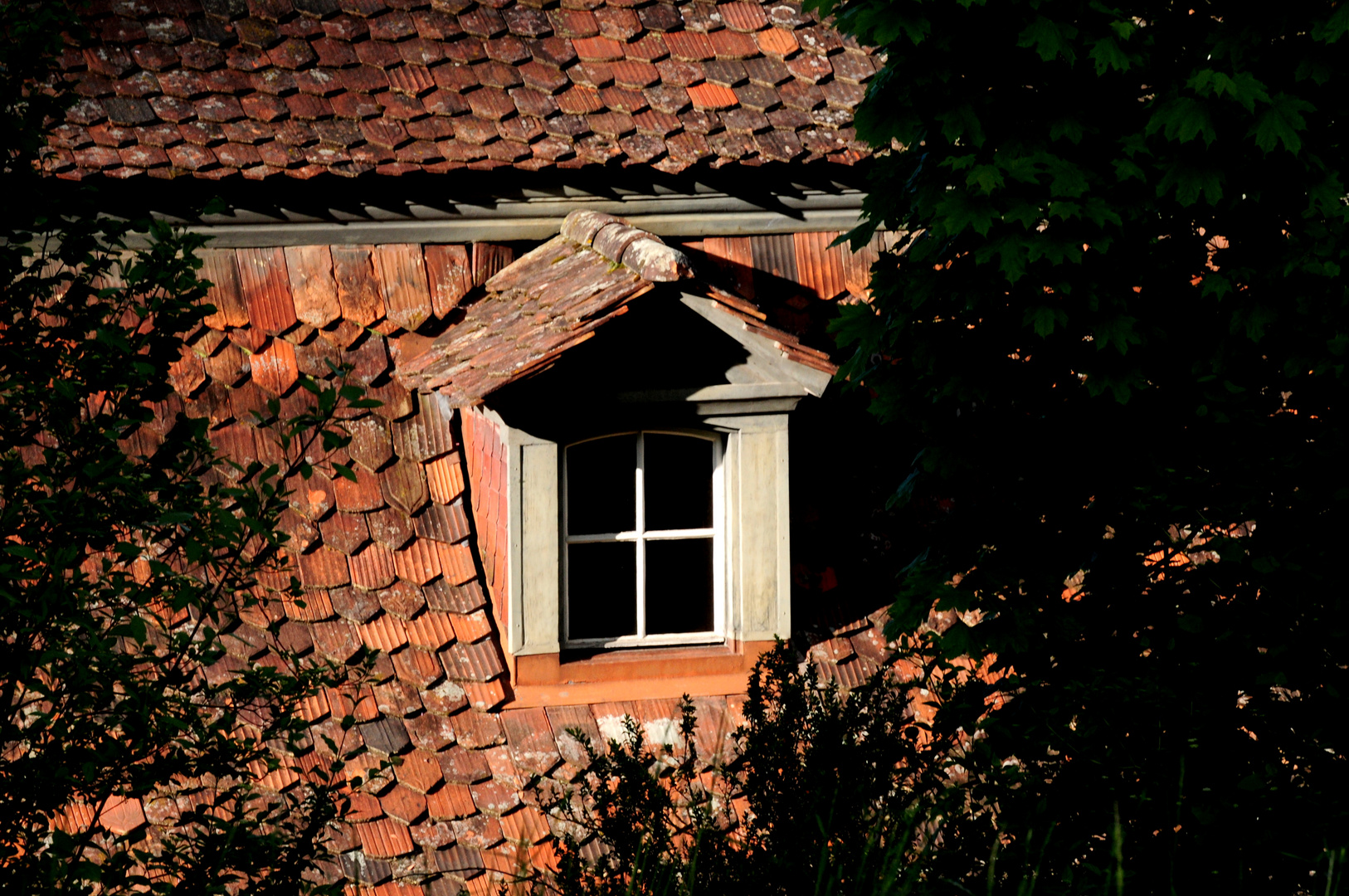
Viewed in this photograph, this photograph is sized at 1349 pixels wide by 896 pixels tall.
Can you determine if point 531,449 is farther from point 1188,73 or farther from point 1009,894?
point 1188,73

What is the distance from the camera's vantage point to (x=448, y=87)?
14.2 feet

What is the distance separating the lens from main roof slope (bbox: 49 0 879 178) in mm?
4078

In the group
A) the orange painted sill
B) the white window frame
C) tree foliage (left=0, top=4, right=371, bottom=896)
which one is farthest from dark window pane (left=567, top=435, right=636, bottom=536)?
tree foliage (left=0, top=4, right=371, bottom=896)

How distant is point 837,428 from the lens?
4.40 metres

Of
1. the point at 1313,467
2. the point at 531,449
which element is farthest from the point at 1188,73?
the point at 531,449

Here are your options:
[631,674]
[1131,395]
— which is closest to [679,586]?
[631,674]

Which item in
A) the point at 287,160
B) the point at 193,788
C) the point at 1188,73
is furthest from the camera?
the point at 287,160

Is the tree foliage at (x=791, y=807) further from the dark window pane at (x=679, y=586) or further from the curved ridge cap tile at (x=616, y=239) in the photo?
the curved ridge cap tile at (x=616, y=239)

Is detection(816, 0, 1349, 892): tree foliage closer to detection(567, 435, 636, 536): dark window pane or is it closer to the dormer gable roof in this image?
the dormer gable roof

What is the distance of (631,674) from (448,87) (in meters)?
2.23

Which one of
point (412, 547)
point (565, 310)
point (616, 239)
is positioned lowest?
point (412, 547)

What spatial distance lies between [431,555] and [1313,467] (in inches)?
107

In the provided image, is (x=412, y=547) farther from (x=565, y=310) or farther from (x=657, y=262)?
(x=657, y=262)

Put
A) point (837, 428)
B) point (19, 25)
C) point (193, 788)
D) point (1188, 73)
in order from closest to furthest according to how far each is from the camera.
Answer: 1. point (19, 25)
2. point (1188, 73)
3. point (193, 788)
4. point (837, 428)
